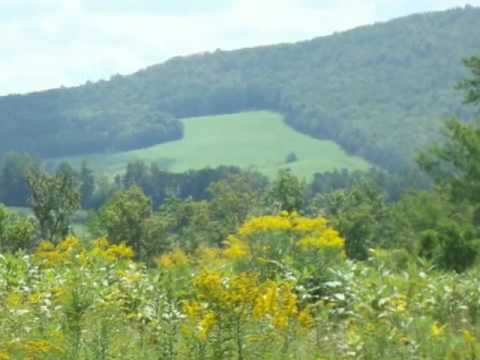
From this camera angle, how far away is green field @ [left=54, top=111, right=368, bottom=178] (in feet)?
502

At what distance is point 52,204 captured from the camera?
41.7 m

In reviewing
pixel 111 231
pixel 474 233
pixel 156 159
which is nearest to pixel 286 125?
pixel 156 159

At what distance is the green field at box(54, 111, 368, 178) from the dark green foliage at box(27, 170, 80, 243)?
314 ft

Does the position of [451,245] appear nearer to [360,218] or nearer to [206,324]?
[206,324]

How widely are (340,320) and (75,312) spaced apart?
8.61ft

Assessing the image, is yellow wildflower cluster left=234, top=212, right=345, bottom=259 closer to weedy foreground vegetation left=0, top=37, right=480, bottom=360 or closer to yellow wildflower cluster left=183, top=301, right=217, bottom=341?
weedy foreground vegetation left=0, top=37, right=480, bottom=360

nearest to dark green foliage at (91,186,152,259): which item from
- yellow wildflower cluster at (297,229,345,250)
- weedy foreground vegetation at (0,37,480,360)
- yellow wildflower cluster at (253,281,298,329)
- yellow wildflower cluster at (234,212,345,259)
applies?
weedy foreground vegetation at (0,37,480,360)

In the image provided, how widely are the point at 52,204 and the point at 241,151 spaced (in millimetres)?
123010

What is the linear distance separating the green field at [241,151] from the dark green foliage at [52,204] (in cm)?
9568

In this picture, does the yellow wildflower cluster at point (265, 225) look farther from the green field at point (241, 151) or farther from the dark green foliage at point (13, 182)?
the green field at point (241, 151)

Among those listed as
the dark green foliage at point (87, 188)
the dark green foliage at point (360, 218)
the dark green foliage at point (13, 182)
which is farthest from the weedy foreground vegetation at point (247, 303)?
the dark green foliage at point (13, 182)

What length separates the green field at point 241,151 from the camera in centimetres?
15312

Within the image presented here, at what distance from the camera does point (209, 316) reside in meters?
5.07

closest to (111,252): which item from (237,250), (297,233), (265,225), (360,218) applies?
(237,250)
